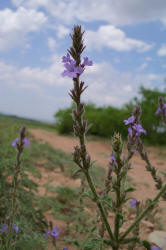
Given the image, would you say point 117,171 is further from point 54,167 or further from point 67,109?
point 67,109

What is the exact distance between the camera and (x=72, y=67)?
1195mm

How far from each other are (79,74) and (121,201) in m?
0.71

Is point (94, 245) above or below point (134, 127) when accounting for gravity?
below

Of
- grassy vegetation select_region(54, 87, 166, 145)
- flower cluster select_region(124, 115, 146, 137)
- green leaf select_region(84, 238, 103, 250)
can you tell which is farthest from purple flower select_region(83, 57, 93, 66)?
grassy vegetation select_region(54, 87, 166, 145)

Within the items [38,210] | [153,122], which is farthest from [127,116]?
[38,210]

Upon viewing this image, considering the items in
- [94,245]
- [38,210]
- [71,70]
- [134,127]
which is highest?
[71,70]

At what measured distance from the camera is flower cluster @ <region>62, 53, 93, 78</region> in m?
1.15

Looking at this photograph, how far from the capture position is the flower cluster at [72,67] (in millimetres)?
1147

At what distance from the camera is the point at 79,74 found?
1203mm

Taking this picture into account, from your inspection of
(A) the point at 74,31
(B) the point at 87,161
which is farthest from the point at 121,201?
(A) the point at 74,31

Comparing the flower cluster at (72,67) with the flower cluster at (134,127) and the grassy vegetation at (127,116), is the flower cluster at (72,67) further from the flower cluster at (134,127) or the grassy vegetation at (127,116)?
the grassy vegetation at (127,116)

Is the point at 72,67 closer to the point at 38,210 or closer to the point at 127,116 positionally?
the point at 38,210

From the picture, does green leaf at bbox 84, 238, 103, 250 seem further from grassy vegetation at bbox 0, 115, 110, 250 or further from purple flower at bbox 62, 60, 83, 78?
purple flower at bbox 62, 60, 83, 78

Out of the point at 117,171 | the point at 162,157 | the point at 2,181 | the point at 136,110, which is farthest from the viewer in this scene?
the point at 162,157
